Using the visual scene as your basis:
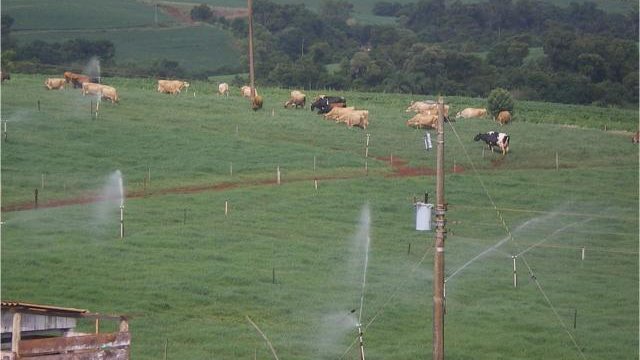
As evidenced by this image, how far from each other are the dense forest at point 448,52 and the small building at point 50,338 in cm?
7852

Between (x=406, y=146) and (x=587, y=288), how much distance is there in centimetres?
2081

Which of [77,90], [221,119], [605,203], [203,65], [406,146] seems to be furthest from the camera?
[203,65]

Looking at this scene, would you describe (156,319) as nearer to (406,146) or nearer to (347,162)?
(347,162)

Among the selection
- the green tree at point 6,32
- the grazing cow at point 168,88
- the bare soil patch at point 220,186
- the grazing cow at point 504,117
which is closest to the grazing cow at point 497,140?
the bare soil patch at point 220,186

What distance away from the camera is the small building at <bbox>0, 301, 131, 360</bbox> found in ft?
76.5

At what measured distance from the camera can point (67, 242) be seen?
4503 cm

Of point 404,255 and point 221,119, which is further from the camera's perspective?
point 221,119

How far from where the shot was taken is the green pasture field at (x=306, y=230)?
37.6m

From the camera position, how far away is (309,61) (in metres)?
111

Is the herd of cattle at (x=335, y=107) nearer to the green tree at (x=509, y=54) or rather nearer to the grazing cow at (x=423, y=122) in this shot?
the grazing cow at (x=423, y=122)

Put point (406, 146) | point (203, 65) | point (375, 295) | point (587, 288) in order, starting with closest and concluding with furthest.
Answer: point (375, 295) < point (587, 288) < point (406, 146) < point (203, 65)

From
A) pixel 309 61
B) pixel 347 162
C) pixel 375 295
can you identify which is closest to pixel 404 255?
pixel 375 295

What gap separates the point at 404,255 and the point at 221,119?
2330 cm

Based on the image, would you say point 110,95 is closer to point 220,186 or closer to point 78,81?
point 78,81
